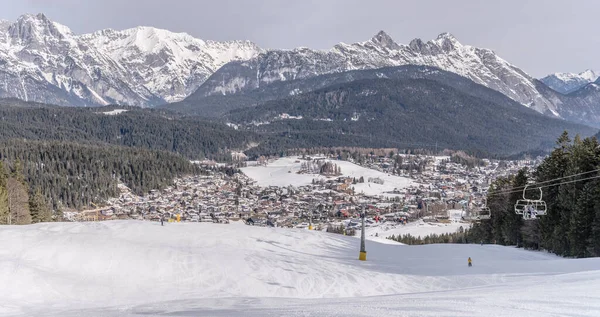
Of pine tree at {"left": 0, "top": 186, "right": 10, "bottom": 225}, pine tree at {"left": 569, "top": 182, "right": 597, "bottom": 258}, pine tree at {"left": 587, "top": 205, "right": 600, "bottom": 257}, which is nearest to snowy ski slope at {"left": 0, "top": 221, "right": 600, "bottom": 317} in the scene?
pine tree at {"left": 569, "top": 182, "right": 597, "bottom": 258}

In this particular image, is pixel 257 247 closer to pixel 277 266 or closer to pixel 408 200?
pixel 277 266

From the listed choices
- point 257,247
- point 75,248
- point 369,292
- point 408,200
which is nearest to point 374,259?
point 257,247

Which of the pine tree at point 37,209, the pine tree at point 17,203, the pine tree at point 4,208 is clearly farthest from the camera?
the pine tree at point 37,209

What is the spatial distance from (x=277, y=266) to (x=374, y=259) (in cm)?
869

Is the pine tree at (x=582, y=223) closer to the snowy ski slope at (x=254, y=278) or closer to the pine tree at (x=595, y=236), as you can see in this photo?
the pine tree at (x=595, y=236)

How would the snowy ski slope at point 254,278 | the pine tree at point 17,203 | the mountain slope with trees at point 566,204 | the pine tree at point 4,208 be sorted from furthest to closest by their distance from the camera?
the pine tree at point 17,203, the pine tree at point 4,208, the mountain slope with trees at point 566,204, the snowy ski slope at point 254,278

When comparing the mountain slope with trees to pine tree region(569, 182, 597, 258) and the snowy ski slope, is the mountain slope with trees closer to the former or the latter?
pine tree region(569, 182, 597, 258)

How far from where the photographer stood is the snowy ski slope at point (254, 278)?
1477 cm

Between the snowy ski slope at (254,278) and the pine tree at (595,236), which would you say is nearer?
the snowy ski slope at (254,278)

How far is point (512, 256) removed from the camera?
40.6 metres

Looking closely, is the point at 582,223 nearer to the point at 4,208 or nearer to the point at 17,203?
the point at 4,208

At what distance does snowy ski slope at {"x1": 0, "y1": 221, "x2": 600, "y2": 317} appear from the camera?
14766 millimetres

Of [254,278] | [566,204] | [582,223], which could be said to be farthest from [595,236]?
[254,278]

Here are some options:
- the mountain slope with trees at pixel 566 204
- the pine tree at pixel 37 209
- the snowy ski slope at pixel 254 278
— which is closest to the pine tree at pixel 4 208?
the pine tree at pixel 37 209
